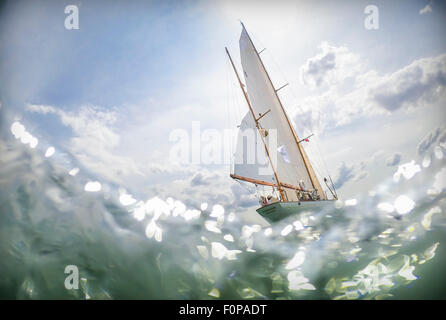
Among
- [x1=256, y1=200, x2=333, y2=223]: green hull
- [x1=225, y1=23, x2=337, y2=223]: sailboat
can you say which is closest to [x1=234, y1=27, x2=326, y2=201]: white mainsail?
[x1=225, y1=23, x2=337, y2=223]: sailboat

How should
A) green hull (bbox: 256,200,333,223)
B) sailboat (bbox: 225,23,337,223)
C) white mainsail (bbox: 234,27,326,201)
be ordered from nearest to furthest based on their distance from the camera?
green hull (bbox: 256,200,333,223)
sailboat (bbox: 225,23,337,223)
white mainsail (bbox: 234,27,326,201)

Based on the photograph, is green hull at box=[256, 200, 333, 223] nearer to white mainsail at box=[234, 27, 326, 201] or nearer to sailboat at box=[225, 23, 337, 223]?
sailboat at box=[225, 23, 337, 223]

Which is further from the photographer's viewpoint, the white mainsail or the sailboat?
the white mainsail

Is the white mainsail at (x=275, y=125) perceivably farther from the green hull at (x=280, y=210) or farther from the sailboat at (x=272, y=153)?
the green hull at (x=280, y=210)

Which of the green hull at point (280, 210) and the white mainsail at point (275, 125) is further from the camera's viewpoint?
the white mainsail at point (275, 125)

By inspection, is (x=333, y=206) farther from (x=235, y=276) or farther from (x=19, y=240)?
(x=19, y=240)

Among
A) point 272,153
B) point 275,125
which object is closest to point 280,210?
point 272,153

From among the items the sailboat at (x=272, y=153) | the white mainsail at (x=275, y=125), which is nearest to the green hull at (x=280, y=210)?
the sailboat at (x=272, y=153)
